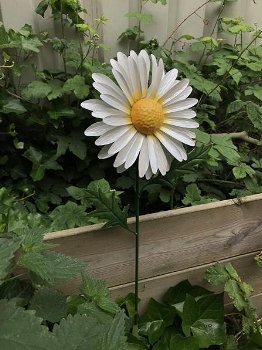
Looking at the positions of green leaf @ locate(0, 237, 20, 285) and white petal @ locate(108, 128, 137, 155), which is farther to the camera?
white petal @ locate(108, 128, 137, 155)

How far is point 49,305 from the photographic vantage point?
0.71m

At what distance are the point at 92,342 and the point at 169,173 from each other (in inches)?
14.5

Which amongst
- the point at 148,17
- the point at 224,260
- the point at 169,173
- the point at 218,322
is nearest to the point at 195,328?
the point at 218,322

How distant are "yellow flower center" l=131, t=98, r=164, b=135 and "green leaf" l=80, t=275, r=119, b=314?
0.35 metres

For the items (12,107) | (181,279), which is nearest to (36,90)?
(12,107)

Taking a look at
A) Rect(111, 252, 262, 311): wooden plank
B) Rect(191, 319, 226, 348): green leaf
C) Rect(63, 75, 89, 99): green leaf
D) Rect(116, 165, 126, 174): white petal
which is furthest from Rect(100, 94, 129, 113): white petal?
Rect(191, 319, 226, 348): green leaf

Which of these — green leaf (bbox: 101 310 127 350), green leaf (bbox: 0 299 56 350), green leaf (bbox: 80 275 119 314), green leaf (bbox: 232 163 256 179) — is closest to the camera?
green leaf (bbox: 0 299 56 350)

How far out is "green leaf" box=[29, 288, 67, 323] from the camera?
70cm

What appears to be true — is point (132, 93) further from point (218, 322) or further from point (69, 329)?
point (218, 322)

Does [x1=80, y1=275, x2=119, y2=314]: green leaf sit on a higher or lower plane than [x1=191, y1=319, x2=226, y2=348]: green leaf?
higher

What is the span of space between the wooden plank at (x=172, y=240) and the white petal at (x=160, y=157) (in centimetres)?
22

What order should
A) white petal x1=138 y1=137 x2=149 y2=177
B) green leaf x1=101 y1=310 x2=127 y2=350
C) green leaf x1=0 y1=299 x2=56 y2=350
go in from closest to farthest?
green leaf x1=0 y1=299 x2=56 y2=350 → green leaf x1=101 y1=310 x2=127 y2=350 → white petal x1=138 y1=137 x2=149 y2=177

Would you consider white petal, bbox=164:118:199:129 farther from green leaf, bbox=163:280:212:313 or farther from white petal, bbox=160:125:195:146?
green leaf, bbox=163:280:212:313

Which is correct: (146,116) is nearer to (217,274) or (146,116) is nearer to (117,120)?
(117,120)
